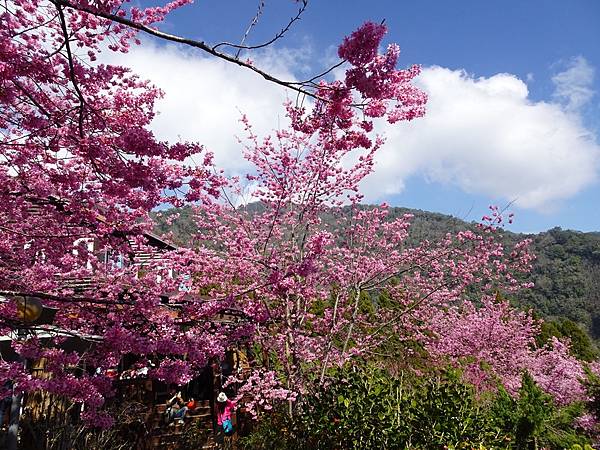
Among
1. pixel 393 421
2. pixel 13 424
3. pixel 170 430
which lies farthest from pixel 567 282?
pixel 13 424

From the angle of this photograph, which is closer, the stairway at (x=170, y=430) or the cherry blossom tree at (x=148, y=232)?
the cherry blossom tree at (x=148, y=232)

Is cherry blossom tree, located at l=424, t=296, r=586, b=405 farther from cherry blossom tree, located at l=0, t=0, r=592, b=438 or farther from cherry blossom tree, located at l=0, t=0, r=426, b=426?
cherry blossom tree, located at l=0, t=0, r=426, b=426

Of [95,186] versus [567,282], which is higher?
[567,282]

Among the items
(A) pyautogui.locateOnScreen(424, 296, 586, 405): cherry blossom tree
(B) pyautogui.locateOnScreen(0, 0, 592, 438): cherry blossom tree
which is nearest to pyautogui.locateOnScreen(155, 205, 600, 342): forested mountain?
(A) pyautogui.locateOnScreen(424, 296, 586, 405): cherry blossom tree

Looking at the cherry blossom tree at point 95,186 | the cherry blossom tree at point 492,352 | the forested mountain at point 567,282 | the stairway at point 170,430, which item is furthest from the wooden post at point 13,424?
the forested mountain at point 567,282

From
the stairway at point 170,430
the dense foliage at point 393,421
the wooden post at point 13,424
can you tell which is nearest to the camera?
the dense foliage at point 393,421

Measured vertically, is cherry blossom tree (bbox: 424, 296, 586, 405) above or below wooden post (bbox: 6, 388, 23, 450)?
above

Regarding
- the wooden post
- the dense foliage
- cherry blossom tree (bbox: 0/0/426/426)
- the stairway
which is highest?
cherry blossom tree (bbox: 0/0/426/426)

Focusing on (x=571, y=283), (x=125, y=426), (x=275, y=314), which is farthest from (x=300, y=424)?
(x=571, y=283)

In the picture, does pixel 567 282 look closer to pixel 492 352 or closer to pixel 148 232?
pixel 492 352

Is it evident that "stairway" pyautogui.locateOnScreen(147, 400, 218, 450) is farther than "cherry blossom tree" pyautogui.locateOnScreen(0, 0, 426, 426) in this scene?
Yes

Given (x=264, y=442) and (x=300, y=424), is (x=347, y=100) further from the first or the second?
(x=264, y=442)

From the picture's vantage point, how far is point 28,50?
3.50 metres

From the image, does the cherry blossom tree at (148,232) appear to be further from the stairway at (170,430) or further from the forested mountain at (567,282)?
the forested mountain at (567,282)
